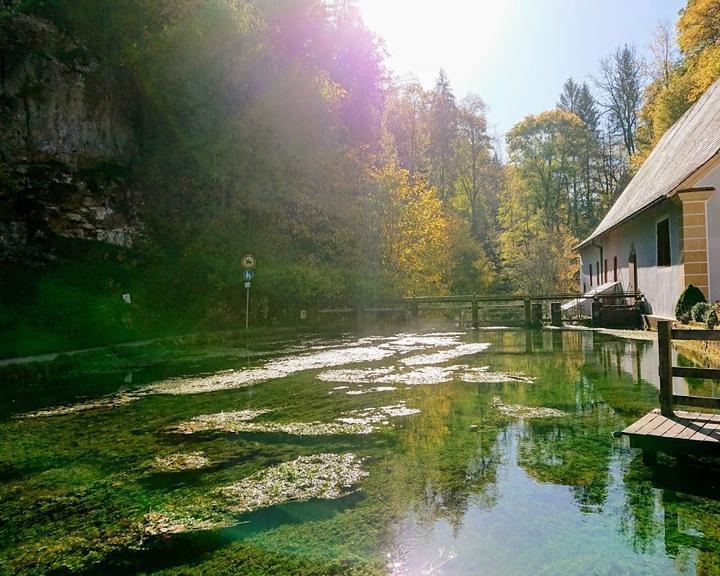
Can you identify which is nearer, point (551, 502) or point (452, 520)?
point (452, 520)

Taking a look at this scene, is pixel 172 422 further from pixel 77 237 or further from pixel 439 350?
pixel 77 237

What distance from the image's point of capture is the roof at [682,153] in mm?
14938

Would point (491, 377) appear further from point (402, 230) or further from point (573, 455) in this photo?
point (402, 230)

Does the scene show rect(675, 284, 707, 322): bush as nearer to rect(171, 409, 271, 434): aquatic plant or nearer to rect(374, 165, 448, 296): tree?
rect(171, 409, 271, 434): aquatic plant

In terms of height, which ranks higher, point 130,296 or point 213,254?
point 213,254

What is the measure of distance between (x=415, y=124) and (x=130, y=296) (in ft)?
91.6

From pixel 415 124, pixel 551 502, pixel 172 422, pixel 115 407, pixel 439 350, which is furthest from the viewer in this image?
pixel 415 124

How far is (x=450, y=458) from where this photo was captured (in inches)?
222

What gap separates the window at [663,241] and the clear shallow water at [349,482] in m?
8.13

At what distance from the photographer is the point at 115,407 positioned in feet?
28.0

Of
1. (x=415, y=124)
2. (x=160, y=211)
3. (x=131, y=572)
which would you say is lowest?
(x=131, y=572)

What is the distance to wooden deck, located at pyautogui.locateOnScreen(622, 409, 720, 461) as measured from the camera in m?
4.81

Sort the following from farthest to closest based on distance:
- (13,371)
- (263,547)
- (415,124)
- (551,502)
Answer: (415,124) → (13,371) → (551,502) → (263,547)

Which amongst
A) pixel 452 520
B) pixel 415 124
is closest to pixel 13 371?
pixel 452 520
